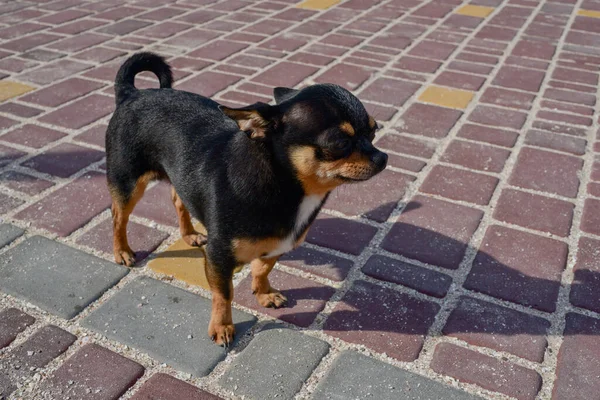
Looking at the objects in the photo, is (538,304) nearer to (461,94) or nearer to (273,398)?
(273,398)

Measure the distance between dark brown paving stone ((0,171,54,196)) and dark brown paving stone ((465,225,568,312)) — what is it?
273 centimetres

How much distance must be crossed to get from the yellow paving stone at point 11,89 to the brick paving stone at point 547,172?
4.11 meters

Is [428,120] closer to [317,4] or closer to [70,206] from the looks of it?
[70,206]

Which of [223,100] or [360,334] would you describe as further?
[223,100]

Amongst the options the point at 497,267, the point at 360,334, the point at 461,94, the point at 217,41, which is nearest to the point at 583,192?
the point at 497,267

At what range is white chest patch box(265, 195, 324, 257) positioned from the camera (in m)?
2.59

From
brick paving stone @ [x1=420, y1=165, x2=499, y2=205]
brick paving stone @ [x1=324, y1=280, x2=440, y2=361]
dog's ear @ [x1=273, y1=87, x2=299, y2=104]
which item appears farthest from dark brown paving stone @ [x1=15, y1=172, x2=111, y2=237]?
brick paving stone @ [x1=420, y1=165, x2=499, y2=205]

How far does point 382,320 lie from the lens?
2.93 m

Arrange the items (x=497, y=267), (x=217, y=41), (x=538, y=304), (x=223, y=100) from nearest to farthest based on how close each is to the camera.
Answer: (x=538, y=304) → (x=497, y=267) → (x=223, y=100) → (x=217, y=41)

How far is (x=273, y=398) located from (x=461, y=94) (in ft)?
12.3

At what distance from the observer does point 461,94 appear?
5.35m

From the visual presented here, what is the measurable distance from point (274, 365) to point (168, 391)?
0.47 m

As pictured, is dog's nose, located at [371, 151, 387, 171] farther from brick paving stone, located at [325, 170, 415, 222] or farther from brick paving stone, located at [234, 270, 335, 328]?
brick paving stone, located at [325, 170, 415, 222]

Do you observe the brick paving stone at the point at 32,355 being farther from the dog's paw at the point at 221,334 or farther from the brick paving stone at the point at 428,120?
the brick paving stone at the point at 428,120
